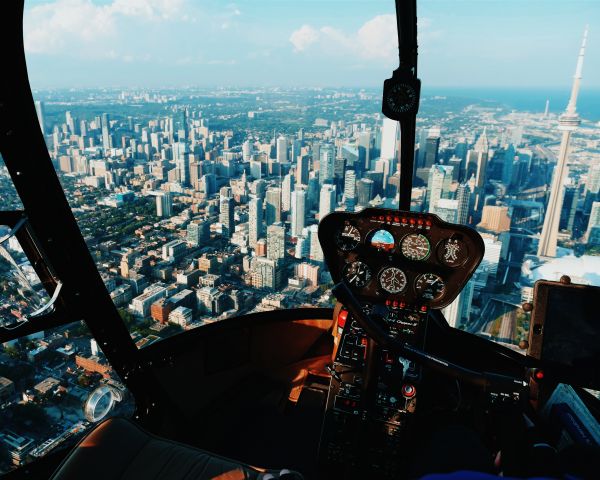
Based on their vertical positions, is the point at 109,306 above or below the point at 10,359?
above

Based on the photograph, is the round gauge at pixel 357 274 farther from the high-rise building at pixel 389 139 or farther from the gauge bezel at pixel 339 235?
the high-rise building at pixel 389 139

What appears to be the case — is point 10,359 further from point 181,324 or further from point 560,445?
point 560,445

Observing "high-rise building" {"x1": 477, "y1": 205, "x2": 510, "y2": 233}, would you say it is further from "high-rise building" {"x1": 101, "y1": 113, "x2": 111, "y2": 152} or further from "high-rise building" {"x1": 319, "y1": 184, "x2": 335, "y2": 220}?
"high-rise building" {"x1": 101, "y1": 113, "x2": 111, "y2": 152}

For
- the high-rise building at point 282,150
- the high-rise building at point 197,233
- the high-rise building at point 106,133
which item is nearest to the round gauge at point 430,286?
the high-rise building at point 197,233

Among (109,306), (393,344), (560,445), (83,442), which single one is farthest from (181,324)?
(560,445)

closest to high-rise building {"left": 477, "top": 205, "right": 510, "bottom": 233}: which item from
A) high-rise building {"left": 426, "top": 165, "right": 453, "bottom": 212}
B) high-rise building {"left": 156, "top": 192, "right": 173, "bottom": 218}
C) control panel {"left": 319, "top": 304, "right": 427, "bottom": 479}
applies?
high-rise building {"left": 426, "top": 165, "right": 453, "bottom": 212}
